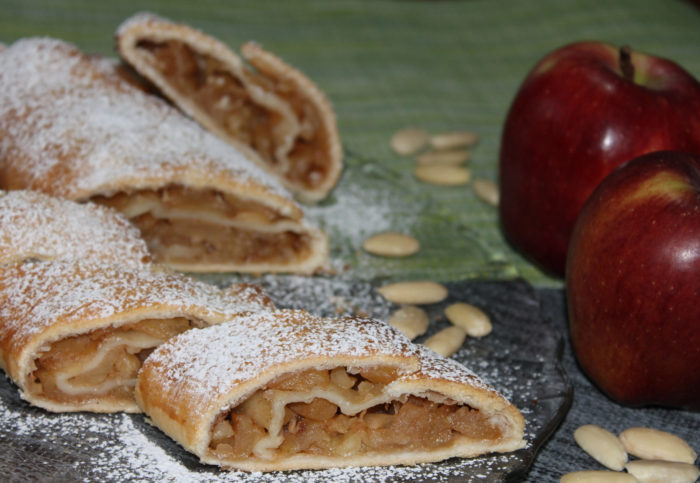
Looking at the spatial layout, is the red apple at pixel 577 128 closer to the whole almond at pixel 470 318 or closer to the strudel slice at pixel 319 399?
the whole almond at pixel 470 318

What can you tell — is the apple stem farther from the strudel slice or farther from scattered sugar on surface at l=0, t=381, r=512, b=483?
scattered sugar on surface at l=0, t=381, r=512, b=483

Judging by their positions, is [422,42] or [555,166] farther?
[422,42]

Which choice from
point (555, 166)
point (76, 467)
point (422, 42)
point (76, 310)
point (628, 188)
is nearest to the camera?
point (76, 467)

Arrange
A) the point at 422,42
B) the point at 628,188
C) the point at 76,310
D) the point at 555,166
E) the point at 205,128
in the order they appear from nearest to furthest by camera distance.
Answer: the point at 76,310
the point at 628,188
the point at 555,166
the point at 205,128
the point at 422,42

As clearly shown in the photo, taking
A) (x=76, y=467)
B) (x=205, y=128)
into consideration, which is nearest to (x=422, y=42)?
(x=205, y=128)

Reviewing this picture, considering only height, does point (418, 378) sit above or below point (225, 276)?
above

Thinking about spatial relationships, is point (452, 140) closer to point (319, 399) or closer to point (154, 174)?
point (154, 174)

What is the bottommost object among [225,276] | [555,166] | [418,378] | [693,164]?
[225,276]

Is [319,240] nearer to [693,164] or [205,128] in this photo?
[205,128]

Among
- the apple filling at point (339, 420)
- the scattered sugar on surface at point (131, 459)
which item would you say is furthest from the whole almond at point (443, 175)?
the scattered sugar on surface at point (131, 459)
